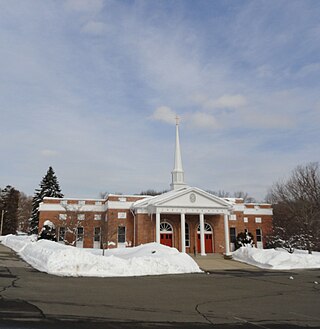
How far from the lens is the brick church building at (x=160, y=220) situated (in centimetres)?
3425

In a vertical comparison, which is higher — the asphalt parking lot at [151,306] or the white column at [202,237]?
the white column at [202,237]

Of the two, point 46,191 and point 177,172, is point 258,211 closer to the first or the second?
point 177,172

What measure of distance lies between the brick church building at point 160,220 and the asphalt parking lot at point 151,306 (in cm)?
2091

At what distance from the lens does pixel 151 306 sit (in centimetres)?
890

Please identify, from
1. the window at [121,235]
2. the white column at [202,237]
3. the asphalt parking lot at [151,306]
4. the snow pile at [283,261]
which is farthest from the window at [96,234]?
the asphalt parking lot at [151,306]

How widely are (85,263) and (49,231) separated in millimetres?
16566

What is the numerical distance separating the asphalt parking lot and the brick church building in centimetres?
2091

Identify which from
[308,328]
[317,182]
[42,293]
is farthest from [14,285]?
[317,182]

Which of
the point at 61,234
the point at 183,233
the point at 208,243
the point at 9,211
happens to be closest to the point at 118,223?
the point at 61,234

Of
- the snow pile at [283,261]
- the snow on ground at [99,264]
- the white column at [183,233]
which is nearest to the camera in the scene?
the snow on ground at [99,264]

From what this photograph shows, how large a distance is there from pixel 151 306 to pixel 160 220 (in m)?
27.0

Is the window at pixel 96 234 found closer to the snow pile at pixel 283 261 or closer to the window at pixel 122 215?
the window at pixel 122 215

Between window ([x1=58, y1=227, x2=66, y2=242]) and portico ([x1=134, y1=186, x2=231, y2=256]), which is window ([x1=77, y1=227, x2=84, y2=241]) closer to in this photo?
window ([x1=58, y1=227, x2=66, y2=242])

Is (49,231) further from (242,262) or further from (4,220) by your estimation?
(4,220)
